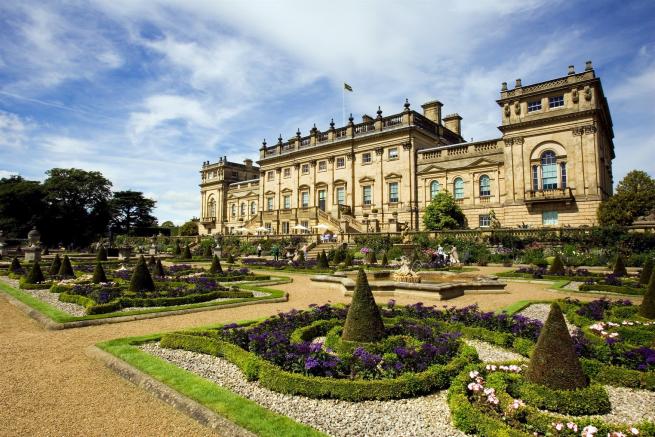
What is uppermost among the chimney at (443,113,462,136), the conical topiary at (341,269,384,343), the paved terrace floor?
the chimney at (443,113,462,136)

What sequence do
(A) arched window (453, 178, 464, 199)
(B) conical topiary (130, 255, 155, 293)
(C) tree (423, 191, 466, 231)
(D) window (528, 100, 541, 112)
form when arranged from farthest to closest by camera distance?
1. (A) arched window (453, 178, 464, 199)
2. (C) tree (423, 191, 466, 231)
3. (D) window (528, 100, 541, 112)
4. (B) conical topiary (130, 255, 155, 293)

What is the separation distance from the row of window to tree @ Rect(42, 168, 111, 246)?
192ft

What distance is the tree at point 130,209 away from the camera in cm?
7406

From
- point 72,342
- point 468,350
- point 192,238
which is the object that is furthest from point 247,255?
point 468,350

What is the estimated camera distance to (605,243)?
82.9ft

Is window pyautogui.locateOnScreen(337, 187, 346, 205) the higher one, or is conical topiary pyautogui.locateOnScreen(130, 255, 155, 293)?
window pyautogui.locateOnScreen(337, 187, 346, 205)

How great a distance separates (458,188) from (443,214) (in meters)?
4.37

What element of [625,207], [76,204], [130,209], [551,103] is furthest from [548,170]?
[130,209]

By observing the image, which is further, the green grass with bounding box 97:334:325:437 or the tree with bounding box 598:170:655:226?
the tree with bounding box 598:170:655:226

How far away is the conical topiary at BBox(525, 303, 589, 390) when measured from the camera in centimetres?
482

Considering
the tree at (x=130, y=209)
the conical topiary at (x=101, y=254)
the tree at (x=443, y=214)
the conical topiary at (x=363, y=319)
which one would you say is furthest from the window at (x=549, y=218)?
the tree at (x=130, y=209)

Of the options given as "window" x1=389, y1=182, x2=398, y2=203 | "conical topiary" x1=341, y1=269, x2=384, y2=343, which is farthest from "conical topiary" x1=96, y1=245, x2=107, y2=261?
"window" x1=389, y1=182, x2=398, y2=203

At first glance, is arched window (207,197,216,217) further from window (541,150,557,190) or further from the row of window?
window (541,150,557,190)

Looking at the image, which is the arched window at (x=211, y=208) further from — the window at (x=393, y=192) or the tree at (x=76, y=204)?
the window at (x=393, y=192)
